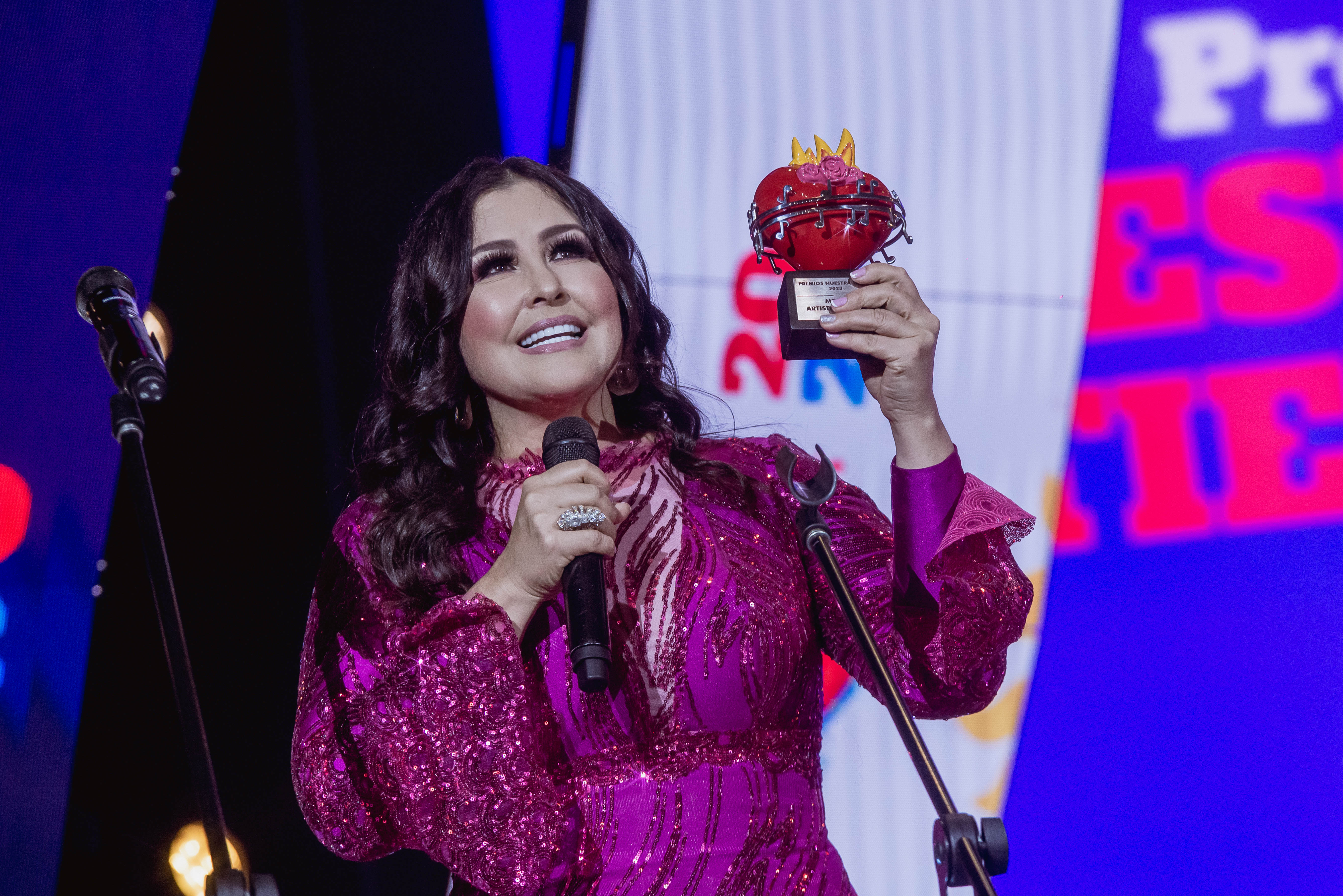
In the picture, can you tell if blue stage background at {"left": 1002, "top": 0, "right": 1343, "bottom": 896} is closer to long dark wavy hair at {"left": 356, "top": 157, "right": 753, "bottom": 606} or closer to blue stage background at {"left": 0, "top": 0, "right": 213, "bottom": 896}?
long dark wavy hair at {"left": 356, "top": 157, "right": 753, "bottom": 606}

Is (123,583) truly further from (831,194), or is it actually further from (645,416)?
(831,194)

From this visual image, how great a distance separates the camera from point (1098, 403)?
7.62ft

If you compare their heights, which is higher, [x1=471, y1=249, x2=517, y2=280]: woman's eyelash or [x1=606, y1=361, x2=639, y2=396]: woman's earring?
[x1=471, y1=249, x2=517, y2=280]: woman's eyelash

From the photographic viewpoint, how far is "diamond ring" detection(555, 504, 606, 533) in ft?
3.75

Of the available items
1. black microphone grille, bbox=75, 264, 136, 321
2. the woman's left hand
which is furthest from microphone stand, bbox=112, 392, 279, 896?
the woman's left hand

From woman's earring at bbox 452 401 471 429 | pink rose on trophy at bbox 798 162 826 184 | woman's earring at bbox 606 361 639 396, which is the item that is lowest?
woman's earring at bbox 452 401 471 429

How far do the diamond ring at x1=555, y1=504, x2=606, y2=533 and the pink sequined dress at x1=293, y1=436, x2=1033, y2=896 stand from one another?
198mm

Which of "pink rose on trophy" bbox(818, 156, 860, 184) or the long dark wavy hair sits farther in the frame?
the long dark wavy hair

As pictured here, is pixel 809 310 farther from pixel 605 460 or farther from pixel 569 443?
pixel 605 460

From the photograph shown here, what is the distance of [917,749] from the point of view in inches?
39.6

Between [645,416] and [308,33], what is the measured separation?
1.16m

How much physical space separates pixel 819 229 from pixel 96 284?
799 mm

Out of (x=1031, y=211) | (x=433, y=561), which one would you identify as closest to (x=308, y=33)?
(x=433, y=561)

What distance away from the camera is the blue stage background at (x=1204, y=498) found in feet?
7.25
